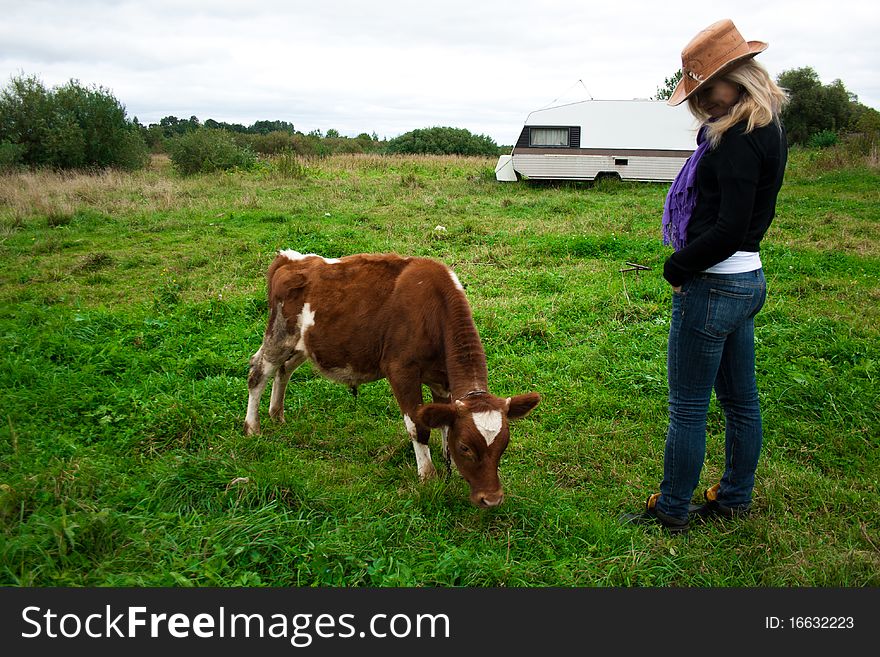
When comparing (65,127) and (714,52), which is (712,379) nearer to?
(714,52)

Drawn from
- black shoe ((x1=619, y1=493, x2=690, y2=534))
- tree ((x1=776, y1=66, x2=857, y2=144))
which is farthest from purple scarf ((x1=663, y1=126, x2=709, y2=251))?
tree ((x1=776, y1=66, x2=857, y2=144))

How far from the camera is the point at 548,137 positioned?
19.0 metres

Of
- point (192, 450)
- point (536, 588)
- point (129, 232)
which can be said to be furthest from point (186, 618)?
point (129, 232)

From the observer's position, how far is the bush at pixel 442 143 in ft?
142

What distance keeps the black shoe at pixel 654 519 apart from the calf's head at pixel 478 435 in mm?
860

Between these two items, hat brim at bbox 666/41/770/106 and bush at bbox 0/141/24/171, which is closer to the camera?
hat brim at bbox 666/41/770/106

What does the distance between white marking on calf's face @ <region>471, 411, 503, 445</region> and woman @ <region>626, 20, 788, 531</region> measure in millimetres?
1021

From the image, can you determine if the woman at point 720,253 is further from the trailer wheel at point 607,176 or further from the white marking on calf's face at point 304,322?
the trailer wheel at point 607,176

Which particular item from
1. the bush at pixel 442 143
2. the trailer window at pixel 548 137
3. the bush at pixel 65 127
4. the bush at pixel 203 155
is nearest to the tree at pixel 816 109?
the bush at pixel 442 143

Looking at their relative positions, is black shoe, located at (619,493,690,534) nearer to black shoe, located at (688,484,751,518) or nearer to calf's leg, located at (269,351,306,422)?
black shoe, located at (688,484,751,518)

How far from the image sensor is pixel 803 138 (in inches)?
1355

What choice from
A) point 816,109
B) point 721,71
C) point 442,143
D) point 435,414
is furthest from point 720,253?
point 442,143

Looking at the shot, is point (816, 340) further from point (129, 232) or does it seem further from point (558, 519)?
point (129, 232)

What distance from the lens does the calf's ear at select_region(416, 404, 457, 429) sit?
3.74 metres
